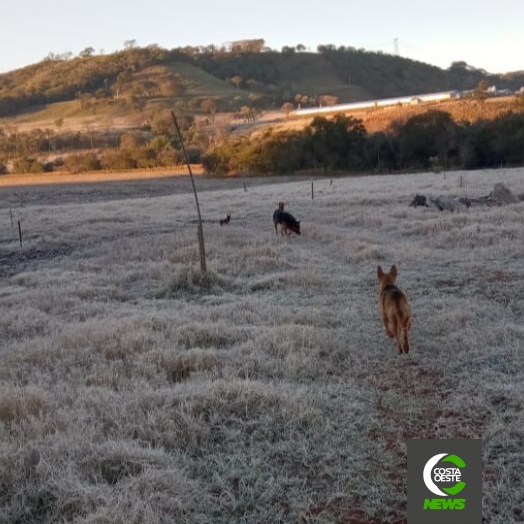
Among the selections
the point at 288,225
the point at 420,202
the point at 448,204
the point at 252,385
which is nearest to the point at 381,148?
the point at 420,202

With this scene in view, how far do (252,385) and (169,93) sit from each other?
122931 millimetres

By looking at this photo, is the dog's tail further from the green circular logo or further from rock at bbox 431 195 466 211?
rock at bbox 431 195 466 211

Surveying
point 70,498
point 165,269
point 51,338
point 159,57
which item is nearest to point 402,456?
point 70,498

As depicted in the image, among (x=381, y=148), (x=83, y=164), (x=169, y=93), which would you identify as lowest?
(x=381, y=148)

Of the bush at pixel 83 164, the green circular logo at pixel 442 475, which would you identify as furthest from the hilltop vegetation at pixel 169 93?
the green circular logo at pixel 442 475

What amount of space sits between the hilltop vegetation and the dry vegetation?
36647mm

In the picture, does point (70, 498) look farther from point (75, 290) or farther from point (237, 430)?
point (75, 290)

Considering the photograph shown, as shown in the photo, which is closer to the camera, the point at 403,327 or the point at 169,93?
the point at 403,327

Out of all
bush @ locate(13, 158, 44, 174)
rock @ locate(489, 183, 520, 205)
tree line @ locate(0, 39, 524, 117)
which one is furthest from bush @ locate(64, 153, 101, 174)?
tree line @ locate(0, 39, 524, 117)

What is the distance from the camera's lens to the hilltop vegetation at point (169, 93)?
6738cm

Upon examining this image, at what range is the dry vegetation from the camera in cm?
397

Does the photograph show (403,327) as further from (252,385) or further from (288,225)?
(288,225)

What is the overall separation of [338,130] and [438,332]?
4309 centimetres

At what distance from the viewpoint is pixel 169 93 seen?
122m
